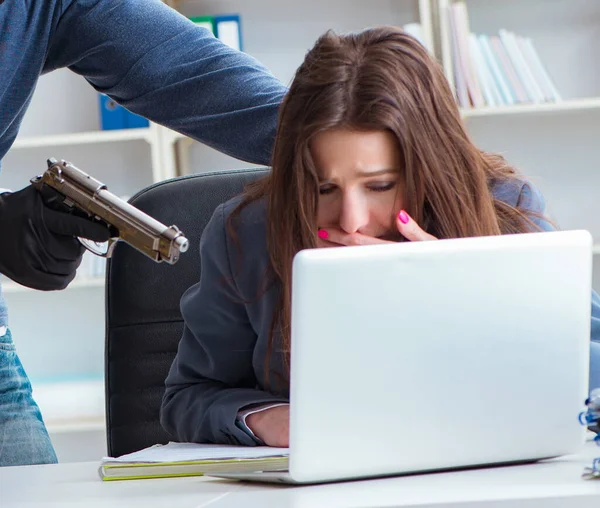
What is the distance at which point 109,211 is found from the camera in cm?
99

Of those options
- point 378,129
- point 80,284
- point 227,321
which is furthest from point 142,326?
point 80,284

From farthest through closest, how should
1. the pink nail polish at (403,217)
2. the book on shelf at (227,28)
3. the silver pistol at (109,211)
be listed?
the book on shelf at (227,28) → the pink nail polish at (403,217) → the silver pistol at (109,211)

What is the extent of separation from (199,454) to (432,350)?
0.29 m

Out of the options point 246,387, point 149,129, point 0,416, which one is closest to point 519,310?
point 246,387

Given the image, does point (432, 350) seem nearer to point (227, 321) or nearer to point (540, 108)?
point (227, 321)

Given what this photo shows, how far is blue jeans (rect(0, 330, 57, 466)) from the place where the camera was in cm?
134

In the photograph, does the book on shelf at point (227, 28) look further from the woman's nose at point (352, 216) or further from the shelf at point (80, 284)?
the woman's nose at point (352, 216)

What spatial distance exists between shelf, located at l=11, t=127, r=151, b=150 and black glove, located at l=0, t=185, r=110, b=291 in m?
1.65

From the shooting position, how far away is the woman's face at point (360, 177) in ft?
3.76

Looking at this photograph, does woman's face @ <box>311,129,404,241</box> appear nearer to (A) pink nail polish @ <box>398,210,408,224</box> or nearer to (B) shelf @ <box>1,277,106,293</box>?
(A) pink nail polish @ <box>398,210,408,224</box>

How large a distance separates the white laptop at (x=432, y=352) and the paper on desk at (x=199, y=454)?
66 millimetres

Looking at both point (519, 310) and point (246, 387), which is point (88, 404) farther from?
point (519, 310)

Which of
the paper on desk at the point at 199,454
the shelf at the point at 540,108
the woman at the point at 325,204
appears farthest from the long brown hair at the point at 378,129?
the shelf at the point at 540,108

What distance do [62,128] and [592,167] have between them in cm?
168
